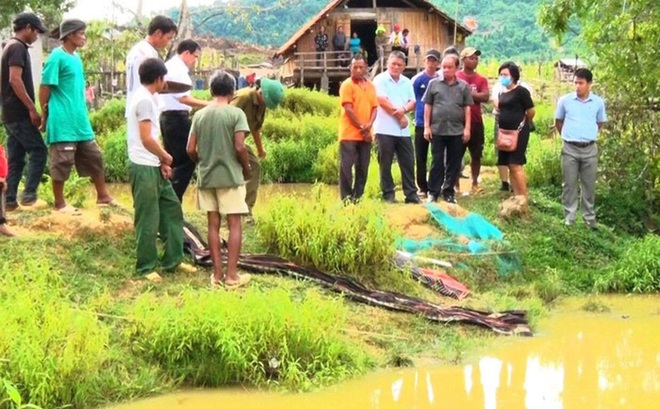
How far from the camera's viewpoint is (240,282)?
6.84 metres

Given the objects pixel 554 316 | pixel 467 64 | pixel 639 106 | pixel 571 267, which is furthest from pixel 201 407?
pixel 639 106

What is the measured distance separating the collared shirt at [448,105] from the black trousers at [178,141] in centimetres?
294

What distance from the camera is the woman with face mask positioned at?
10.0m

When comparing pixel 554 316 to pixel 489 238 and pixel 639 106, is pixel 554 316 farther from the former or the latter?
pixel 639 106

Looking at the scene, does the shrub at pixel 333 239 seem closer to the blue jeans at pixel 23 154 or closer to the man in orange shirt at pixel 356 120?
the man in orange shirt at pixel 356 120

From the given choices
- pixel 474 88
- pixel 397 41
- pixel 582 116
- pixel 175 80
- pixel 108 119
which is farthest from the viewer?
pixel 397 41

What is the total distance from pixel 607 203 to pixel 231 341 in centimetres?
664

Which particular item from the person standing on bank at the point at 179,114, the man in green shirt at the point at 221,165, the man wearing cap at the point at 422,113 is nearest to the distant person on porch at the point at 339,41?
the man wearing cap at the point at 422,113

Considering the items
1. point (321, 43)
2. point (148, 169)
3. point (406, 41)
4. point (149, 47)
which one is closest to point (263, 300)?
point (148, 169)

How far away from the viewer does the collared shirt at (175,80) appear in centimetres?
771

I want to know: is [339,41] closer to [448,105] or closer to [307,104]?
[307,104]

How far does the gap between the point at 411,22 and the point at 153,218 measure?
83.3ft

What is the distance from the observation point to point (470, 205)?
1024cm

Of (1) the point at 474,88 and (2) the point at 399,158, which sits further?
(1) the point at 474,88
